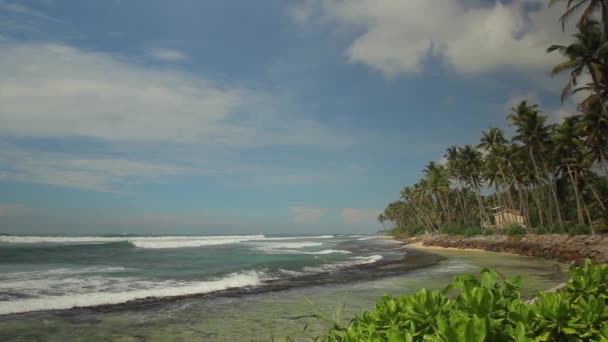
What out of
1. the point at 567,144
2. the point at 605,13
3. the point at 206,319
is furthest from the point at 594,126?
the point at 206,319

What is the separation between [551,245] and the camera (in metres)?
26.2

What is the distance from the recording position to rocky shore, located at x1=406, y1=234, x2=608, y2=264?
68.8ft

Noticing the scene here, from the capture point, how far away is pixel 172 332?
8.30 metres

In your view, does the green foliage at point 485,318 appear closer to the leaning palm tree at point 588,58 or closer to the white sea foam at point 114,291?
the white sea foam at point 114,291

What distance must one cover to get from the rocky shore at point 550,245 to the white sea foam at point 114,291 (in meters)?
14.8

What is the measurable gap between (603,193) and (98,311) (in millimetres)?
53736

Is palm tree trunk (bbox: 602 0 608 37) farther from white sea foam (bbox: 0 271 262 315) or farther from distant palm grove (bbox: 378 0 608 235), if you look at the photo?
white sea foam (bbox: 0 271 262 315)

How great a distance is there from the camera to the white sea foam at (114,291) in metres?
11.1

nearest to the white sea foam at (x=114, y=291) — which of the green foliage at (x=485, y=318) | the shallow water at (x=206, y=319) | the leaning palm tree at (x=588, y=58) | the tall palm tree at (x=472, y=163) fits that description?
the shallow water at (x=206, y=319)

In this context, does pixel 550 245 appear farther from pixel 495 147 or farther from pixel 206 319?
pixel 206 319

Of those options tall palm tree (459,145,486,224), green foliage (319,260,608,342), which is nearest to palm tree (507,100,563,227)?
tall palm tree (459,145,486,224)

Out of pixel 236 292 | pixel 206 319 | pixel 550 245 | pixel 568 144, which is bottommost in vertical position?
pixel 550 245

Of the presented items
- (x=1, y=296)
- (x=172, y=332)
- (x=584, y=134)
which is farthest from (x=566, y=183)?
(x=1, y=296)

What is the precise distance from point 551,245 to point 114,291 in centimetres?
2852
